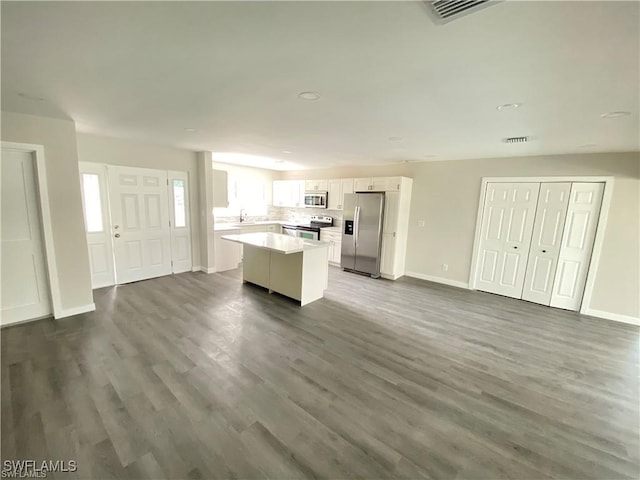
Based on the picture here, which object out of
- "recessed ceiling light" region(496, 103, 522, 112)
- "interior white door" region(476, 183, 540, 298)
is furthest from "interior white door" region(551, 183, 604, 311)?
"recessed ceiling light" region(496, 103, 522, 112)

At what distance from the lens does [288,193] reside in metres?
7.46

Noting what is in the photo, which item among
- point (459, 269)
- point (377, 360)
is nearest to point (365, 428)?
point (377, 360)

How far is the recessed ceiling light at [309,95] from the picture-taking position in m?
2.15

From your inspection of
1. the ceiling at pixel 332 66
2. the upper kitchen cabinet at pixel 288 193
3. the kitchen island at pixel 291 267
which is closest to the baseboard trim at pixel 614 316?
the ceiling at pixel 332 66

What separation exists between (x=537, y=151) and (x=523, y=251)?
1.70m

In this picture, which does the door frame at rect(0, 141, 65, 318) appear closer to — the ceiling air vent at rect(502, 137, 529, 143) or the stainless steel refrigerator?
the stainless steel refrigerator

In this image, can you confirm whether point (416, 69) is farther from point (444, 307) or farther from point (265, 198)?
point (265, 198)

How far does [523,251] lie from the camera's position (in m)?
4.64

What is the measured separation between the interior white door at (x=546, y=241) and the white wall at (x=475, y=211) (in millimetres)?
350

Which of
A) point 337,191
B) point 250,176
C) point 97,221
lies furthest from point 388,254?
point 97,221

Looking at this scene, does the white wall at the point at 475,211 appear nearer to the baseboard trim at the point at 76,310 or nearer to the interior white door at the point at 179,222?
the interior white door at the point at 179,222

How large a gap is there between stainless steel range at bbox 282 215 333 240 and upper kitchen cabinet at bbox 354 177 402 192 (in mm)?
1235

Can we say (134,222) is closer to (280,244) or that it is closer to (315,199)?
(280,244)

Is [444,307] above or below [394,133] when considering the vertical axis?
below
